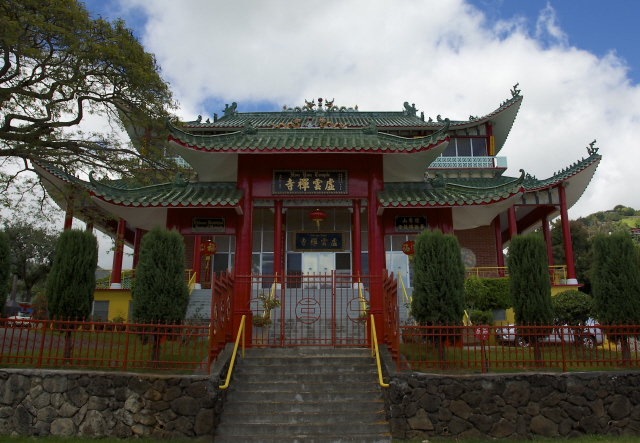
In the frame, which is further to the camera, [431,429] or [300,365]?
[300,365]

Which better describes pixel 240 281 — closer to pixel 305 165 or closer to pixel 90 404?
pixel 90 404

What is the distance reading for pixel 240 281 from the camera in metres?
10.1

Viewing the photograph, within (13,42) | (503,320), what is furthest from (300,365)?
(503,320)

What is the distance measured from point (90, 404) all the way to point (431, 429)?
17.1ft

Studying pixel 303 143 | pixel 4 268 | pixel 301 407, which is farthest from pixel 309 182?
pixel 4 268

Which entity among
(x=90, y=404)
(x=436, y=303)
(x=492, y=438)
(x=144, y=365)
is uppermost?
(x=436, y=303)

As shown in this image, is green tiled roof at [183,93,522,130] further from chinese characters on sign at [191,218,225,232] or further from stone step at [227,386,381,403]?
stone step at [227,386,381,403]

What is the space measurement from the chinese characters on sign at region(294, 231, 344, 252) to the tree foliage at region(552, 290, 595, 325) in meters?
7.40

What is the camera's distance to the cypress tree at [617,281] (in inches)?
350

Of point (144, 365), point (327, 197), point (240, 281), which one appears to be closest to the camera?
point (144, 365)

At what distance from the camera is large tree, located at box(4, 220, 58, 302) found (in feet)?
109

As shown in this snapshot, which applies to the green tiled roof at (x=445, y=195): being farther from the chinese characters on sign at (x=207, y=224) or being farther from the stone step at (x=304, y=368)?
the stone step at (x=304, y=368)

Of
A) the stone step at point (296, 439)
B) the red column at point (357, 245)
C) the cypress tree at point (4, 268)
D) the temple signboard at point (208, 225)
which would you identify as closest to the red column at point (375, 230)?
the red column at point (357, 245)

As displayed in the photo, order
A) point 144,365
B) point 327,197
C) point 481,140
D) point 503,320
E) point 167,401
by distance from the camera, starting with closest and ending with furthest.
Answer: point 167,401
point 144,365
point 327,197
point 503,320
point 481,140
